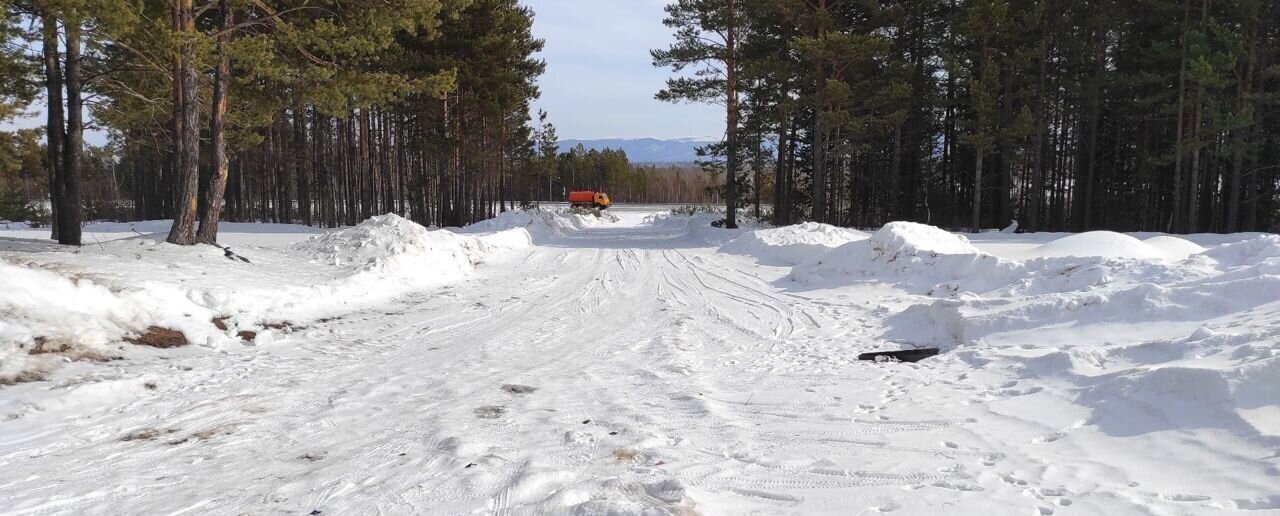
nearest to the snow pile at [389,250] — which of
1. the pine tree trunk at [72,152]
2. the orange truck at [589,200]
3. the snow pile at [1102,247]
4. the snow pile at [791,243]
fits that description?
the pine tree trunk at [72,152]

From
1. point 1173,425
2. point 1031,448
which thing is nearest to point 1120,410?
point 1173,425

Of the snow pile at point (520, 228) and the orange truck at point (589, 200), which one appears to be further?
the orange truck at point (589, 200)

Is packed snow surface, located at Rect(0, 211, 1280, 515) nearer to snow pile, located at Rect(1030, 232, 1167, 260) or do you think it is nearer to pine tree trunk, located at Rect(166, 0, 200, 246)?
pine tree trunk, located at Rect(166, 0, 200, 246)

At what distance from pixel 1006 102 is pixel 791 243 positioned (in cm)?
1457

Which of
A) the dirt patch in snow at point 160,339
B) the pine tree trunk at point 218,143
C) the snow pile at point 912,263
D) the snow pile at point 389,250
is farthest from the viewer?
the snow pile at point 389,250

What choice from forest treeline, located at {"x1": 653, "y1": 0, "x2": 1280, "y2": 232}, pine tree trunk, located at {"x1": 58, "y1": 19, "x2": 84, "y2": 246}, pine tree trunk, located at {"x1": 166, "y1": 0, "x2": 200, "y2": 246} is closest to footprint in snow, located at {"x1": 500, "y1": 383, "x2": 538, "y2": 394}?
pine tree trunk, located at {"x1": 166, "y1": 0, "x2": 200, "y2": 246}

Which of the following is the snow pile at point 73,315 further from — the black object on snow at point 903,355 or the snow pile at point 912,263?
the snow pile at point 912,263

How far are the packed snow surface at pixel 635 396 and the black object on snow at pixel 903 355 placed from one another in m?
0.24

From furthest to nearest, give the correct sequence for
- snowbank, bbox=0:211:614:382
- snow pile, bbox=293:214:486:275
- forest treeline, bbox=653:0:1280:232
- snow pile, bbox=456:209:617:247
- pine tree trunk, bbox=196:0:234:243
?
1. forest treeline, bbox=653:0:1280:232
2. snow pile, bbox=456:209:617:247
3. snow pile, bbox=293:214:486:275
4. pine tree trunk, bbox=196:0:234:243
5. snowbank, bbox=0:211:614:382

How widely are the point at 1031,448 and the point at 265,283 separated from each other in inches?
359

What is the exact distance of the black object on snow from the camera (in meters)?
6.28

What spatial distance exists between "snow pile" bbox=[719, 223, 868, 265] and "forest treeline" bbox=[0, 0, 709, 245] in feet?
29.6

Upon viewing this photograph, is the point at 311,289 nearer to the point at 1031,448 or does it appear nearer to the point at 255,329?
the point at 255,329

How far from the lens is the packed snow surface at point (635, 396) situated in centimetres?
331
